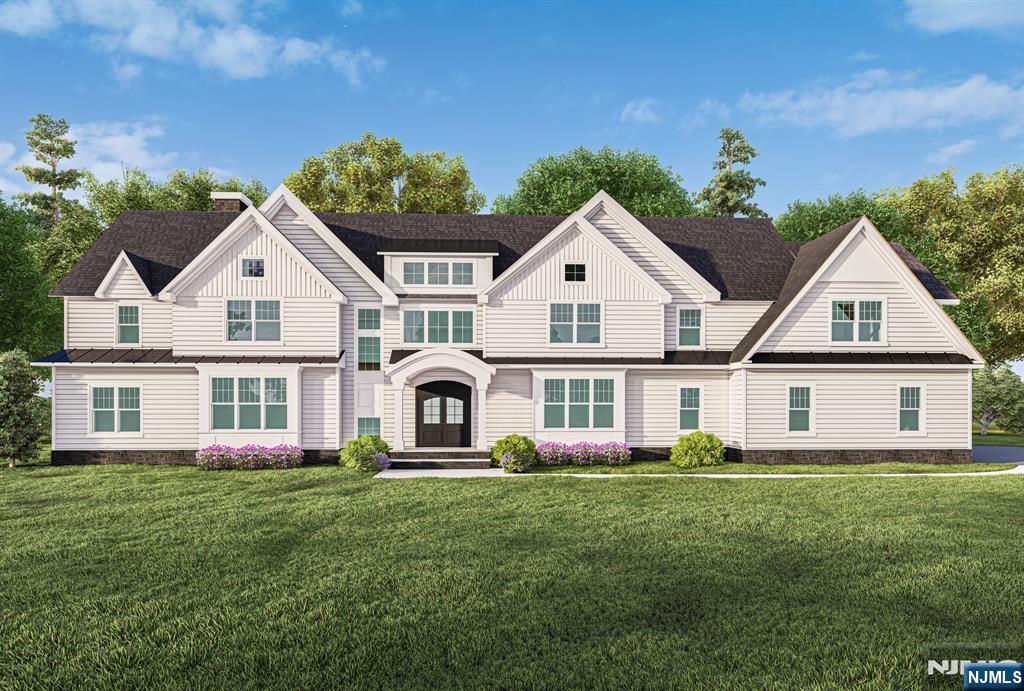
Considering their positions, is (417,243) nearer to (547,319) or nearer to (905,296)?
(547,319)

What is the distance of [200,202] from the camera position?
42.6 m

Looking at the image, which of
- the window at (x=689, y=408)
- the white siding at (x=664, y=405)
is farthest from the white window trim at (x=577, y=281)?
the window at (x=689, y=408)

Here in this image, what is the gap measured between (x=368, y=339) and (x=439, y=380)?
312 centimetres

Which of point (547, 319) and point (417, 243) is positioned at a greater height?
point (417, 243)

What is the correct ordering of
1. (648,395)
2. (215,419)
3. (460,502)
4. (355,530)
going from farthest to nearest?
1. (648,395)
2. (215,419)
3. (460,502)
4. (355,530)

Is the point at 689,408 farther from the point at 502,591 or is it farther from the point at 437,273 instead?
the point at 502,591

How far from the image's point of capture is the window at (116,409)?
22.2 metres

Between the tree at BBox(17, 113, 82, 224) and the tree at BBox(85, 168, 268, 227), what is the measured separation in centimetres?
385

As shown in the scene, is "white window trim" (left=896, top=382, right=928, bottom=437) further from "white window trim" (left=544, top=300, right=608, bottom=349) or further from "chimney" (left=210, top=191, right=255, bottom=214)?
"chimney" (left=210, top=191, right=255, bottom=214)

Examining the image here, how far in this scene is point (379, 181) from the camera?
44.0 metres

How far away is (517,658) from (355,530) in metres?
6.20

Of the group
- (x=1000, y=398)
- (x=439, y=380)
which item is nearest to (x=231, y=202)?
(x=439, y=380)

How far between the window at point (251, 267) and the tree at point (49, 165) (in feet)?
111

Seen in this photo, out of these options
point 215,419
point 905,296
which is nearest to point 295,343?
point 215,419
